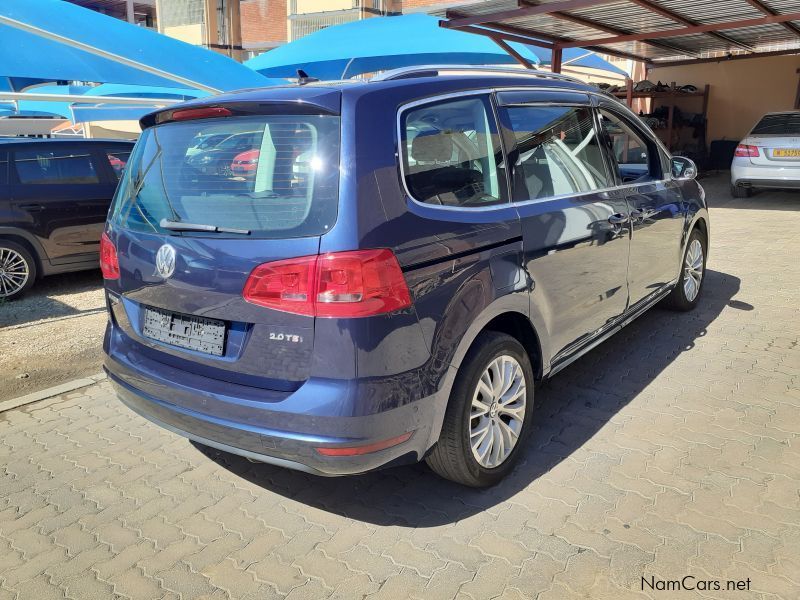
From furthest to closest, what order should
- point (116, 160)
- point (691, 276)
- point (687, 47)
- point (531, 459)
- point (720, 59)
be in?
1. point (720, 59)
2. point (687, 47)
3. point (116, 160)
4. point (691, 276)
5. point (531, 459)

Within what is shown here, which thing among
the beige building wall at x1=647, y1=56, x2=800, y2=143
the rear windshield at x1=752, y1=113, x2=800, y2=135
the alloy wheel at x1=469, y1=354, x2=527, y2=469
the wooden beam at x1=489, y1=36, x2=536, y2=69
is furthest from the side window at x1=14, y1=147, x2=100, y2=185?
the beige building wall at x1=647, y1=56, x2=800, y2=143

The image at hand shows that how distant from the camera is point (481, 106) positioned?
3.05m

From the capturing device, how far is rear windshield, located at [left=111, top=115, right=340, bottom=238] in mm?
2424

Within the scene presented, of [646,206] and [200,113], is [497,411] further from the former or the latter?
[646,206]

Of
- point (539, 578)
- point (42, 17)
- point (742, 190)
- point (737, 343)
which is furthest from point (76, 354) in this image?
point (742, 190)

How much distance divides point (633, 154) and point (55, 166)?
5854 mm

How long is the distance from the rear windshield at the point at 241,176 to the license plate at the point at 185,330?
1.21ft

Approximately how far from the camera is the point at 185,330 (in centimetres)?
271

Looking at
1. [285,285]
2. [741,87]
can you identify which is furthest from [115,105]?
[741,87]

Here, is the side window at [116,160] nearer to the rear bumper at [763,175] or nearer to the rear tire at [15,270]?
the rear tire at [15,270]

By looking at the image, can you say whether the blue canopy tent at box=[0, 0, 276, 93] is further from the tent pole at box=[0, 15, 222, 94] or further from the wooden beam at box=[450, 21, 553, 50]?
the wooden beam at box=[450, 21, 553, 50]

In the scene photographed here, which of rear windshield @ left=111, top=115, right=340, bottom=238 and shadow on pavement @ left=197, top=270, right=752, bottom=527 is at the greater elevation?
rear windshield @ left=111, top=115, right=340, bottom=238

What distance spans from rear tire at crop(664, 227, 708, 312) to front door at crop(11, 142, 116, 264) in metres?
5.89

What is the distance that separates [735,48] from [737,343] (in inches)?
504
